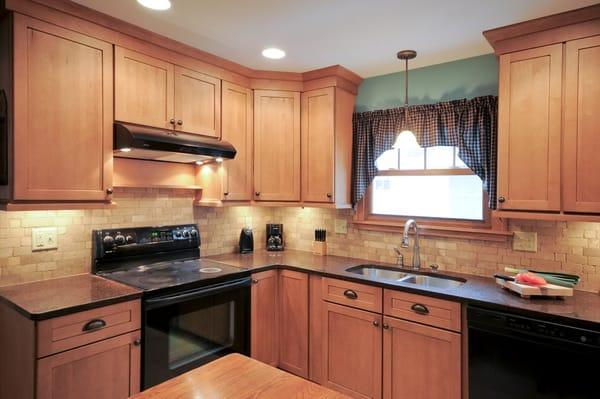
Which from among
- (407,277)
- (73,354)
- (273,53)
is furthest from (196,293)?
(273,53)

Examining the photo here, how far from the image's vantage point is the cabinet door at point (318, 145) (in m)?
2.90

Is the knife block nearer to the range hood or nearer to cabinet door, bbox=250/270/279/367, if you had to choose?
cabinet door, bbox=250/270/279/367

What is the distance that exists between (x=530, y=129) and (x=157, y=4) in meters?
2.10

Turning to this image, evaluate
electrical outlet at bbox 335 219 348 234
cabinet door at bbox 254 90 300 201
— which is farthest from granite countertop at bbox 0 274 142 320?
electrical outlet at bbox 335 219 348 234

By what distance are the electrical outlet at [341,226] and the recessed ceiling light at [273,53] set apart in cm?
140

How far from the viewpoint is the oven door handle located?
2.01 m

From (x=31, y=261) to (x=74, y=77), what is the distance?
1.05m

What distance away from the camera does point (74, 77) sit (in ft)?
6.50

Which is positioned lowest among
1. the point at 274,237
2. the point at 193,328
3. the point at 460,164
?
the point at 193,328

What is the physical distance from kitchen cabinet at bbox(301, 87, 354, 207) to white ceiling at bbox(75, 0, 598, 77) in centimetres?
35

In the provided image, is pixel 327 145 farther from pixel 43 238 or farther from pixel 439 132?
pixel 43 238

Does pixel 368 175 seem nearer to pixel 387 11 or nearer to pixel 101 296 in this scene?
pixel 387 11

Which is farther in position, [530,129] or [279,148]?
[279,148]

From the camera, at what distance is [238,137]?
2.91 metres
